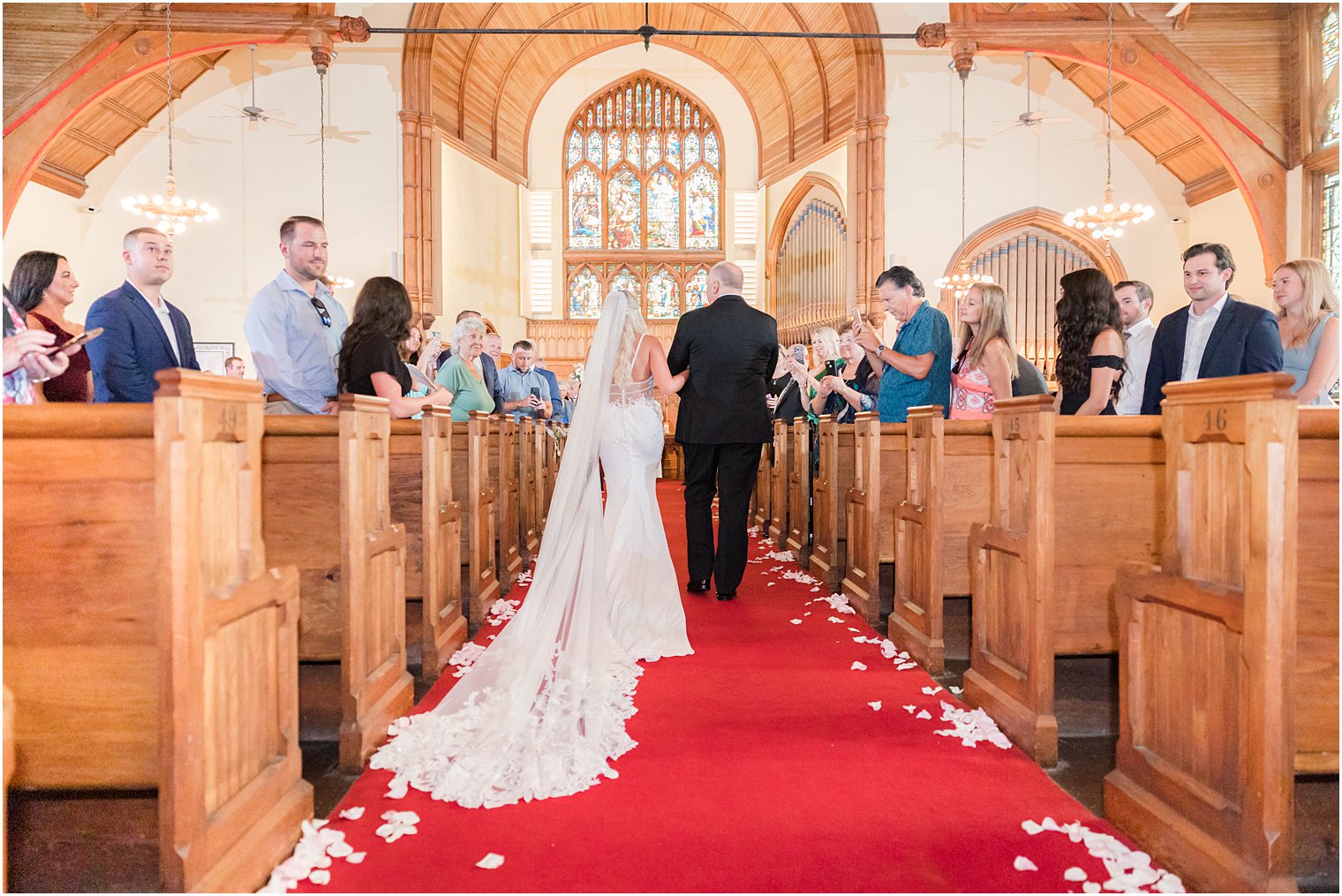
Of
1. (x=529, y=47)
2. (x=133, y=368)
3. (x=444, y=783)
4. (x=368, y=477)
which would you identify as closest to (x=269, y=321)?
(x=133, y=368)

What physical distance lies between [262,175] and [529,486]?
8.15 meters

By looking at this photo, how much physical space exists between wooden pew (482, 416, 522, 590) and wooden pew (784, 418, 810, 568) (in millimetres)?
1801

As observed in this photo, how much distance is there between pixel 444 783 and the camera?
1.95 meters

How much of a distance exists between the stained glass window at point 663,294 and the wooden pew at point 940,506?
1228cm

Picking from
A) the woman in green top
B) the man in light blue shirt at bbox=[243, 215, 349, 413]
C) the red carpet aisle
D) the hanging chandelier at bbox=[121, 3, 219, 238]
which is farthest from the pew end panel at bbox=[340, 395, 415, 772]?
the hanging chandelier at bbox=[121, 3, 219, 238]

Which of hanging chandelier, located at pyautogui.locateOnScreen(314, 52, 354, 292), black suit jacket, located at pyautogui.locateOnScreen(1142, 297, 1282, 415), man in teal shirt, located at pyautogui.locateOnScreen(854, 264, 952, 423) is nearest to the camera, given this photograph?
black suit jacket, located at pyautogui.locateOnScreen(1142, 297, 1282, 415)

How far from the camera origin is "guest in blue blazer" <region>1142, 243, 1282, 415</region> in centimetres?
277

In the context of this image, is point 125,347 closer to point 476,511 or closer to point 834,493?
point 476,511

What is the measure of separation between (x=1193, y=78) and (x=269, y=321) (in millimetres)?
10660

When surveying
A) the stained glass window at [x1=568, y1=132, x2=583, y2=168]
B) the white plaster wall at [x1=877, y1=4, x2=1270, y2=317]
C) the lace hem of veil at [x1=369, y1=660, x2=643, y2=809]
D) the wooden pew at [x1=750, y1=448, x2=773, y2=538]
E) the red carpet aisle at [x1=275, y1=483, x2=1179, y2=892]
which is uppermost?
the stained glass window at [x1=568, y1=132, x2=583, y2=168]

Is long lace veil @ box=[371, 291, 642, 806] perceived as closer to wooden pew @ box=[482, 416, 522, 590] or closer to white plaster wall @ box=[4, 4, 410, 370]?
wooden pew @ box=[482, 416, 522, 590]

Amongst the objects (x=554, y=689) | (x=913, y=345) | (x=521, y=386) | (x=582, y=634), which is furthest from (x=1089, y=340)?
(x=521, y=386)

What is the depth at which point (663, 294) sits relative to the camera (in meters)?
15.2

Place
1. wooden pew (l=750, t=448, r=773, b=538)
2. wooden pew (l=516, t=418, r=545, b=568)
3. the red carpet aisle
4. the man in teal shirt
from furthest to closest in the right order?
wooden pew (l=750, t=448, r=773, b=538), wooden pew (l=516, t=418, r=545, b=568), the man in teal shirt, the red carpet aisle
